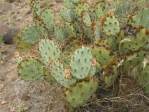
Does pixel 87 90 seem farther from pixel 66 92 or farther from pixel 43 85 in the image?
pixel 43 85

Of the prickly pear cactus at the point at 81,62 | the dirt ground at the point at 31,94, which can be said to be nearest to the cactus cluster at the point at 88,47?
the prickly pear cactus at the point at 81,62

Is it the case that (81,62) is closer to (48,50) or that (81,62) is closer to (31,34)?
(48,50)

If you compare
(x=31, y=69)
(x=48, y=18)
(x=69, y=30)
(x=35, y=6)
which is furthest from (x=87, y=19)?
(x=31, y=69)

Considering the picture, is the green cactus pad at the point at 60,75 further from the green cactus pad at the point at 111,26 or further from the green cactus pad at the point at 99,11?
the green cactus pad at the point at 99,11

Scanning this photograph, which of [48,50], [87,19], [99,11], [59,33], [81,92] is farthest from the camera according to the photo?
[59,33]

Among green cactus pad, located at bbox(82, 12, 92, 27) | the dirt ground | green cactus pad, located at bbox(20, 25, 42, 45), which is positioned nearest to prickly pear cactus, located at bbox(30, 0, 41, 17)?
green cactus pad, located at bbox(20, 25, 42, 45)

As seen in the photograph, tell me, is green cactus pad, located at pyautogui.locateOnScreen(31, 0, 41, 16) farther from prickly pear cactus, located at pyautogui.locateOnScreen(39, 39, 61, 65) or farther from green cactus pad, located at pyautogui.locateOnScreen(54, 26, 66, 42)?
prickly pear cactus, located at pyautogui.locateOnScreen(39, 39, 61, 65)

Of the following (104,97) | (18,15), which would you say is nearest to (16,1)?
(18,15)
